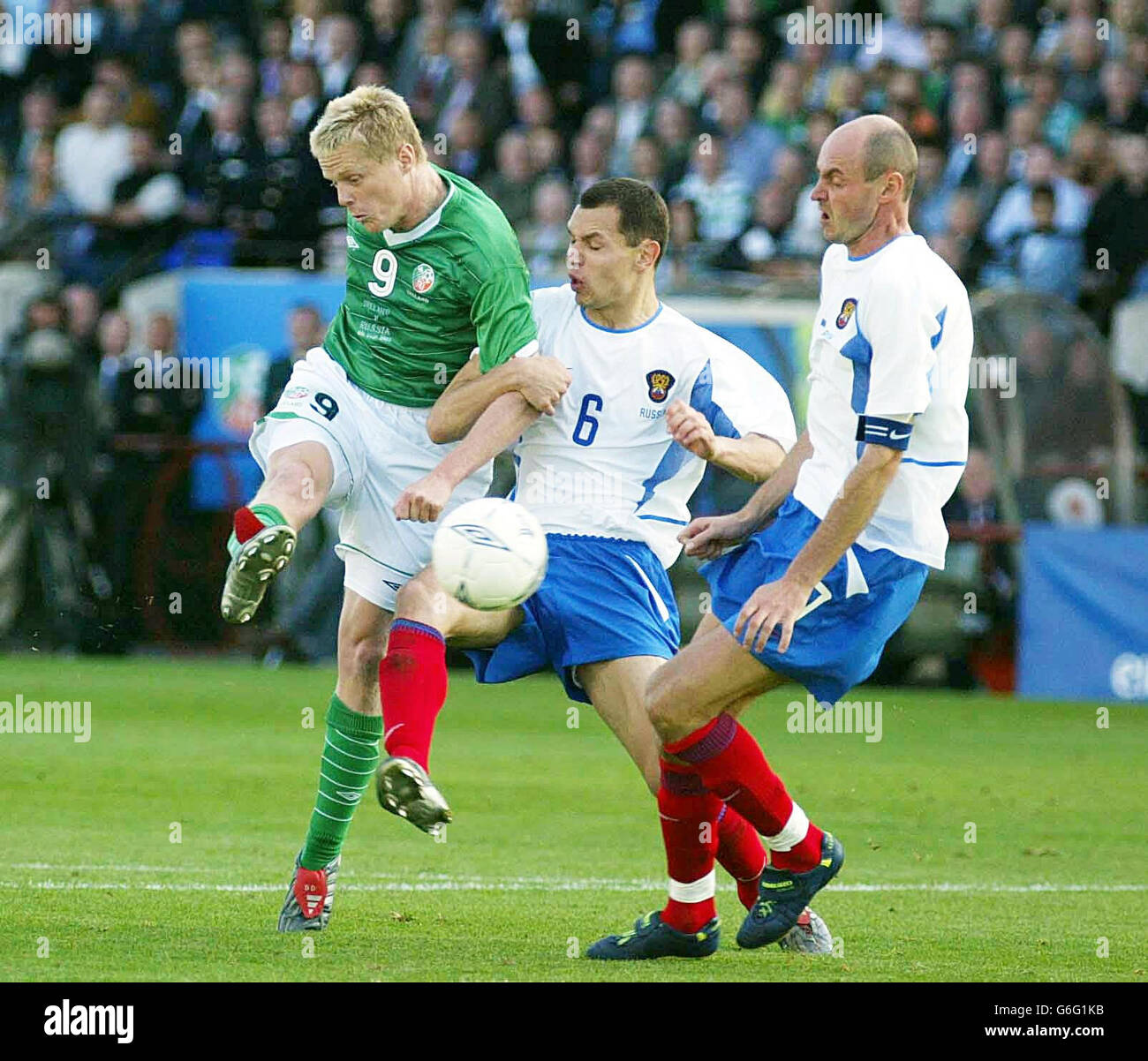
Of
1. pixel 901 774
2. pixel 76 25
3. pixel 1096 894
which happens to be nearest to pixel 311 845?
pixel 1096 894

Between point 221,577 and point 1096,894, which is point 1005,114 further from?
point 1096,894

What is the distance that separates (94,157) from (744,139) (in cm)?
560

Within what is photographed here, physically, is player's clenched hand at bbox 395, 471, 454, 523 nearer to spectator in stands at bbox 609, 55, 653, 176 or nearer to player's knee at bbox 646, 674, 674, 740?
player's knee at bbox 646, 674, 674, 740

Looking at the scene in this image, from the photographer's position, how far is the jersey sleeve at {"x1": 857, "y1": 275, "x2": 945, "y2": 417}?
18.6 ft

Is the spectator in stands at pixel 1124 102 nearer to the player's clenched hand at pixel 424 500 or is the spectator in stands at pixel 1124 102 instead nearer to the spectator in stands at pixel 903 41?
the spectator in stands at pixel 903 41

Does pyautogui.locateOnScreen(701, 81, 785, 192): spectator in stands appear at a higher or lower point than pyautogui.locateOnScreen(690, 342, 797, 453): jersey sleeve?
lower

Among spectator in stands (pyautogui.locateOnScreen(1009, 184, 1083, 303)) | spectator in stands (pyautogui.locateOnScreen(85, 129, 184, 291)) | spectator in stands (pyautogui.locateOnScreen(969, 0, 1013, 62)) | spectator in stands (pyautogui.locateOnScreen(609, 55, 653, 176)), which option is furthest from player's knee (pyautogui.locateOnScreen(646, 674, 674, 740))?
spectator in stands (pyautogui.locateOnScreen(969, 0, 1013, 62))

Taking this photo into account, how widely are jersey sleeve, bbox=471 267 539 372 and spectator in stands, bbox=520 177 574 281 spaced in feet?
32.1

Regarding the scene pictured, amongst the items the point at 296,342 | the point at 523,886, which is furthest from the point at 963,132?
the point at 523,886

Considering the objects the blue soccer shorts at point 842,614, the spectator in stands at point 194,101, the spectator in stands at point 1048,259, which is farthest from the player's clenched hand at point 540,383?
the spectator in stands at point 194,101

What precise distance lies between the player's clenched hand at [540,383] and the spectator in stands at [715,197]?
415 inches

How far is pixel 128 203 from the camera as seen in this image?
1770cm

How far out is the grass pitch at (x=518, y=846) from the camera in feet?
20.2

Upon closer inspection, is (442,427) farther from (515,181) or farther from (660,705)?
(515,181)
